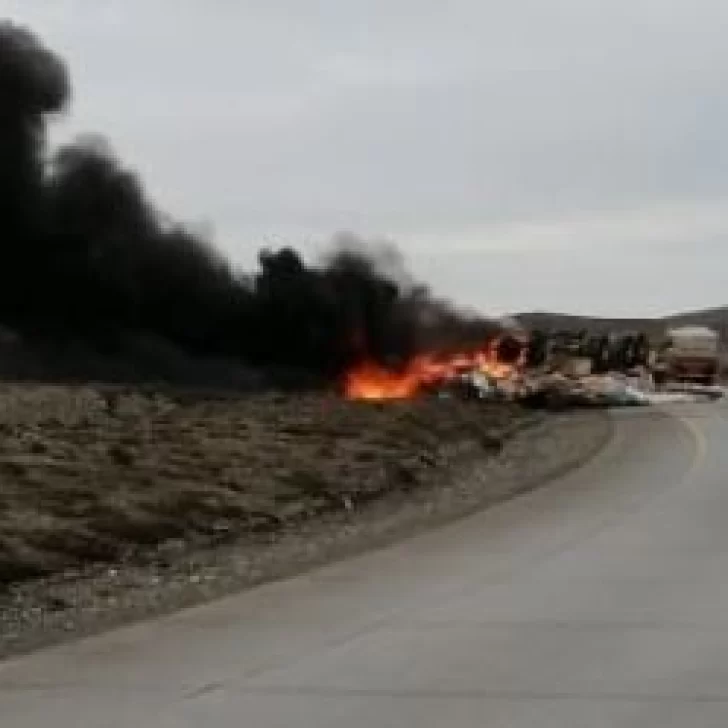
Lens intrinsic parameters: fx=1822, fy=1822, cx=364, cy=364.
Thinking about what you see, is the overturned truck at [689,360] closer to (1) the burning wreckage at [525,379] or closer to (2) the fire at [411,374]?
(1) the burning wreckage at [525,379]

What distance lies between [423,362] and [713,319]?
92128 mm

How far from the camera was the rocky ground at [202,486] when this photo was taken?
1462 centimetres

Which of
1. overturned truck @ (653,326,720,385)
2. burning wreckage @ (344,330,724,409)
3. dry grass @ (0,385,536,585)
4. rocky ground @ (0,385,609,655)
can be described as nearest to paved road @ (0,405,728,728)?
rocky ground @ (0,385,609,655)

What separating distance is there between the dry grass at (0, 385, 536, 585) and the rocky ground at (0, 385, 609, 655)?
4cm

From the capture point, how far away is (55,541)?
16469 mm

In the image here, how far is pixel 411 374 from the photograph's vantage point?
55062 millimetres

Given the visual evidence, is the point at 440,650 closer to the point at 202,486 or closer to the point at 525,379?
the point at 202,486

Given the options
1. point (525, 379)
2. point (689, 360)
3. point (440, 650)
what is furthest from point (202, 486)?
point (689, 360)

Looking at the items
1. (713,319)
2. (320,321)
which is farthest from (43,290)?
(713,319)

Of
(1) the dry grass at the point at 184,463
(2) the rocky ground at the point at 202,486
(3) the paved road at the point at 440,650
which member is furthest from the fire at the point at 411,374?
(3) the paved road at the point at 440,650

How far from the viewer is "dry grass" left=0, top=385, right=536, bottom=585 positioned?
57.7 feet

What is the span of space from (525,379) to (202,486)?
3299 cm

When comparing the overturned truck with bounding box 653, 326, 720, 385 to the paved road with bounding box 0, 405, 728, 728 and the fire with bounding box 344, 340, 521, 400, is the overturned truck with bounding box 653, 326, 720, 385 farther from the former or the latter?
the paved road with bounding box 0, 405, 728, 728

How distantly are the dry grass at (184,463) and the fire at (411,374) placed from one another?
408 inches
